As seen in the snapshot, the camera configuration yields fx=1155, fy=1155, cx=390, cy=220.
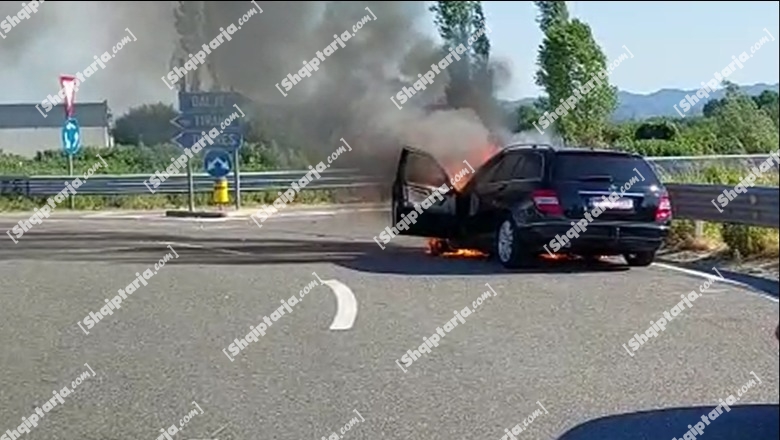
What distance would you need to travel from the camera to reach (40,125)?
464 centimetres

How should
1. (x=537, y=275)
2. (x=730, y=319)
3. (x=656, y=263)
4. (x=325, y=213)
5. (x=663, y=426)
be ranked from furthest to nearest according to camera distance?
(x=325, y=213)
(x=656, y=263)
(x=537, y=275)
(x=730, y=319)
(x=663, y=426)

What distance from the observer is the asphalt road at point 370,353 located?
604 centimetres

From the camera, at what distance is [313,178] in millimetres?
17703

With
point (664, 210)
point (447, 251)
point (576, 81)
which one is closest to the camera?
point (576, 81)

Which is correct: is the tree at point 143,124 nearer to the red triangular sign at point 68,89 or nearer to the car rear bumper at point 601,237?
the red triangular sign at point 68,89

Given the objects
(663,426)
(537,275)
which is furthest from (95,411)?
(537,275)

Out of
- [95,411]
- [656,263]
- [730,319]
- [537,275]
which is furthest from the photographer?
[656,263]

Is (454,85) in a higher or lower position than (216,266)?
higher

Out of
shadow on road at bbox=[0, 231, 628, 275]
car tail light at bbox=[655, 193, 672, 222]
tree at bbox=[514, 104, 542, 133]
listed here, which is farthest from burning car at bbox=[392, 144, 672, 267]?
tree at bbox=[514, 104, 542, 133]

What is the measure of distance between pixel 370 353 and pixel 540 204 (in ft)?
15.8

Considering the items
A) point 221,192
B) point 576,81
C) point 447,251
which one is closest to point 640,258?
point 447,251

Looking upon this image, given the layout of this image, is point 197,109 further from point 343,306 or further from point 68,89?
point 343,306

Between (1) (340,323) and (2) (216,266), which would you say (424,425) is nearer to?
(1) (340,323)

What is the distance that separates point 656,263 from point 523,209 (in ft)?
5.76
